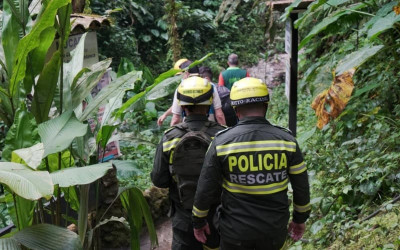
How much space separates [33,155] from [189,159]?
1.46 metres

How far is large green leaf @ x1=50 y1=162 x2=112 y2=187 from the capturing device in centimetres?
234

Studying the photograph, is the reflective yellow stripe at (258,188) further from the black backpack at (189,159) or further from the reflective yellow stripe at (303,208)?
the black backpack at (189,159)

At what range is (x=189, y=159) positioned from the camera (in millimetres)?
3695

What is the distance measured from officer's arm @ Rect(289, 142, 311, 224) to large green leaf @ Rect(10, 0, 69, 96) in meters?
1.70

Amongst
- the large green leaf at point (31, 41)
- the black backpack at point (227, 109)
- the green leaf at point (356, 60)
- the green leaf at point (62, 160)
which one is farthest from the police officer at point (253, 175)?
the black backpack at point (227, 109)

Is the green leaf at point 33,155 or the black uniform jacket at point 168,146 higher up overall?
the green leaf at point 33,155

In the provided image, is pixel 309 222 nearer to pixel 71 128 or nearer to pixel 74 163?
pixel 74 163

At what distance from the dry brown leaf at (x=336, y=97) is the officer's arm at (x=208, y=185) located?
2021 millimetres

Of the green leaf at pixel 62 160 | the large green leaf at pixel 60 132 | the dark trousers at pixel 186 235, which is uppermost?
the large green leaf at pixel 60 132

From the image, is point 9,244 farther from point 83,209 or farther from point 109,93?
point 109,93

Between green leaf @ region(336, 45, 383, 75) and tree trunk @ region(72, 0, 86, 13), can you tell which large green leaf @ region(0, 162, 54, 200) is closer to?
green leaf @ region(336, 45, 383, 75)

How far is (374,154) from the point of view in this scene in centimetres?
524

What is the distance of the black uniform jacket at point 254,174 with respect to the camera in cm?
321

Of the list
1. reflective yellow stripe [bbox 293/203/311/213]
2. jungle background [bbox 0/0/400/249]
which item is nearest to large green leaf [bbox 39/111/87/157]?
jungle background [bbox 0/0/400/249]
